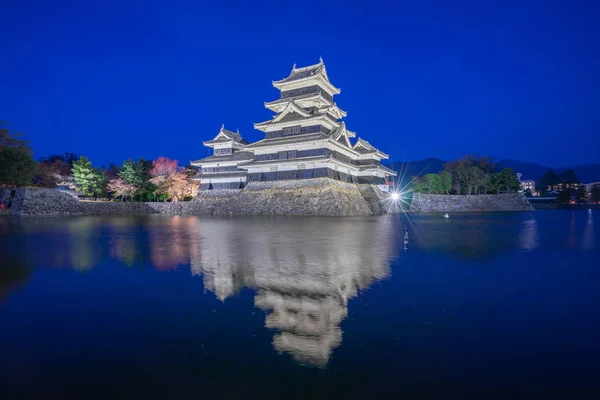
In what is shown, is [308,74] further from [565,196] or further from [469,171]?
[565,196]

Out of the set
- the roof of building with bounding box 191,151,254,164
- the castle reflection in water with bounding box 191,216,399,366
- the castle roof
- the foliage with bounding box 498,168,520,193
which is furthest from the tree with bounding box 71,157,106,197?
the foliage with bounding box 498,168,520,193

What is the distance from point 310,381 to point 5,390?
8.04ft

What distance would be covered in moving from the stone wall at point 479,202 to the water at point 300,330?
42343 millimetres

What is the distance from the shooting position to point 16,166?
32938 mm

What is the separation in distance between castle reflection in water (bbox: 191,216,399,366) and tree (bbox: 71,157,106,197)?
48.5 m

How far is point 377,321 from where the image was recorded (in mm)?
3785

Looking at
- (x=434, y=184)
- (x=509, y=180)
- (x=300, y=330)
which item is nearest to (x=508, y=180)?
(x=509, y=180)

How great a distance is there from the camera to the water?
2.48 metres

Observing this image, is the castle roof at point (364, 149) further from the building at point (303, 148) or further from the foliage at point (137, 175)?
the foliage at point (137, 175)

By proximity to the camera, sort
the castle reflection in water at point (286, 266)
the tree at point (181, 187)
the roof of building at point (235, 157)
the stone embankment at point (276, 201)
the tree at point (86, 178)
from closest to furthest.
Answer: the castle reflection in water at point (286, 266) → the stone embankment at point (276, 201) → the roof of building at point (235, 157) → the tree at point (181, 187) → the tree at point (86, 178)

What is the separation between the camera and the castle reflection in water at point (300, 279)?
11.1ft

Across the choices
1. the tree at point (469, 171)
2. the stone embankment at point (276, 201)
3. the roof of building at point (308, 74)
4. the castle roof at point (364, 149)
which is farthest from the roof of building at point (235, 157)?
the tree at point (469, 171)

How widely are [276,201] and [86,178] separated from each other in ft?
114

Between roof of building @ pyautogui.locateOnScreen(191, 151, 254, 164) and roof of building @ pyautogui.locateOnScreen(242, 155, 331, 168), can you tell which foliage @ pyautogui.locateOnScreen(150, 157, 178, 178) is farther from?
roof of building @ pyautogui.locateOnScreen(242, 155, 331, 168)
